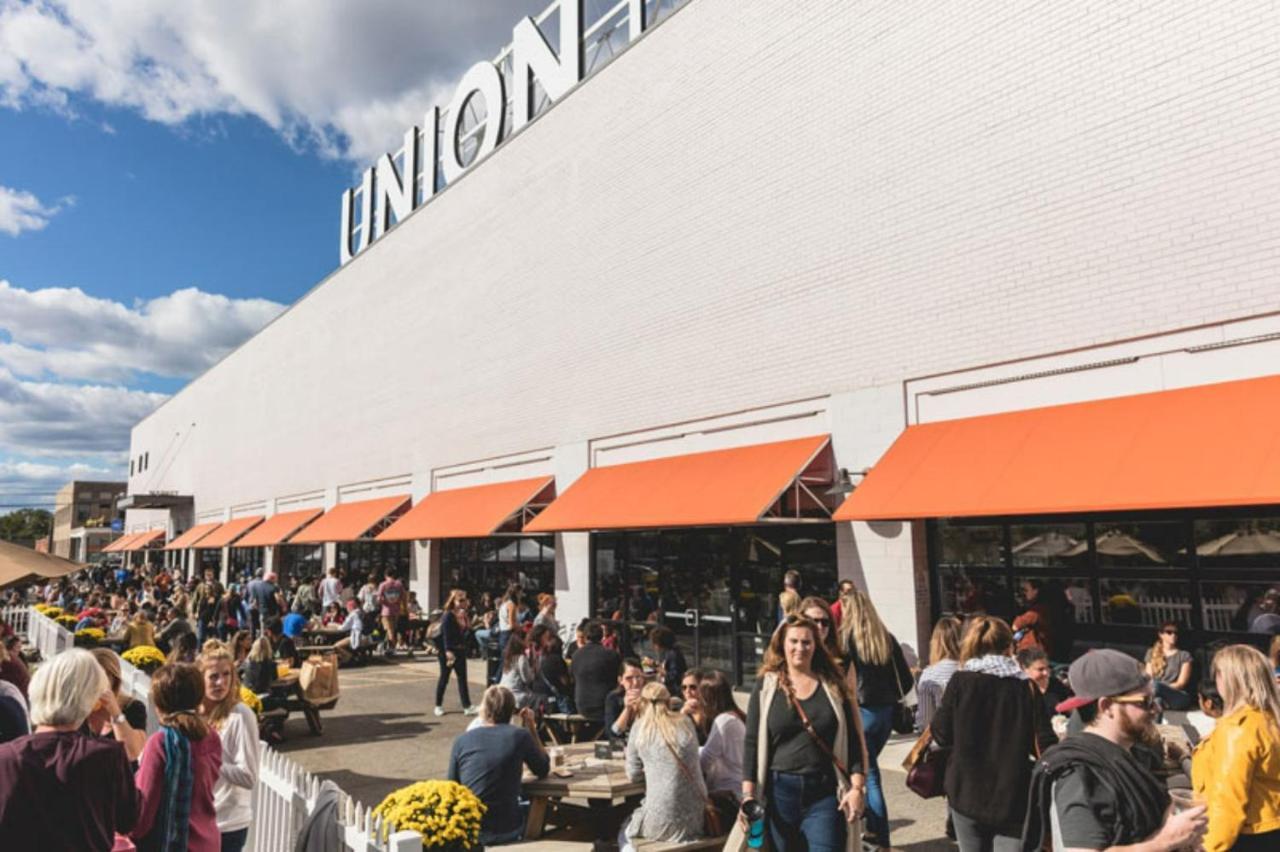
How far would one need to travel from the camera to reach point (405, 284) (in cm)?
2444

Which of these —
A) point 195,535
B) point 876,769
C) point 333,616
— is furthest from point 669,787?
point 195,535

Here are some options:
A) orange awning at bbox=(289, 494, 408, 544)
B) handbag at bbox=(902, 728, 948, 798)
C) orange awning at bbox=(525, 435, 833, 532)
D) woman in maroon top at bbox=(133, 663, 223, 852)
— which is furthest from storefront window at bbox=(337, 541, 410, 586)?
handbag at bbox=(902, 728, 948, 798)

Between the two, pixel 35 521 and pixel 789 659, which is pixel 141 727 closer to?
pixel 789 659

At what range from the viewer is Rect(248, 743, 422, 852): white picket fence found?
3764 mm

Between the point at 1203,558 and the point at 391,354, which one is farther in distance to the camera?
the point at 391,354

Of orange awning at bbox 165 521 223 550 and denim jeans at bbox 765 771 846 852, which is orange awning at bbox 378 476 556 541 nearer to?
denim jeans at bbox 765 771 846 852

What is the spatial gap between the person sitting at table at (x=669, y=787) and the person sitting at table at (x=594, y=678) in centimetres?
334

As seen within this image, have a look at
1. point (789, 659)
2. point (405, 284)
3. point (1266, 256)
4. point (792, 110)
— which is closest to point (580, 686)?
point (789, 659)

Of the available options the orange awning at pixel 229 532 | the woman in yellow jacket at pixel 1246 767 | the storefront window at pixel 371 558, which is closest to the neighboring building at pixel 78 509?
the orange awning at pixel 229 532

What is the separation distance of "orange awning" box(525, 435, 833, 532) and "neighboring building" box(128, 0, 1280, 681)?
0.06 m

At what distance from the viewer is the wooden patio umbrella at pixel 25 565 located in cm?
920

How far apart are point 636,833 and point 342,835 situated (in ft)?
6.38

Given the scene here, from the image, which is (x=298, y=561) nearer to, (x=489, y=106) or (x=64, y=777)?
(x=489, y=106)

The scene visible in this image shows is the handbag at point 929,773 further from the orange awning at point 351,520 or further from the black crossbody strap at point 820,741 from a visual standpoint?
the orange awning at point 351,520
